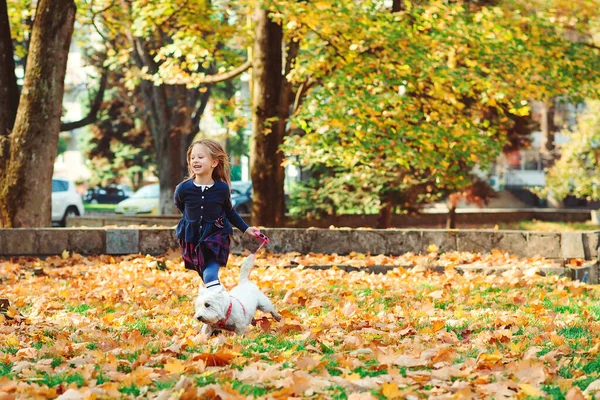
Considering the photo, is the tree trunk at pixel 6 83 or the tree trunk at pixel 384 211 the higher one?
the tree trunk at pixel 6 83

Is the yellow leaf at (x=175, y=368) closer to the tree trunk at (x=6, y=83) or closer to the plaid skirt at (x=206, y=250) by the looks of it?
the plaid skirt at (x=206, y=250)

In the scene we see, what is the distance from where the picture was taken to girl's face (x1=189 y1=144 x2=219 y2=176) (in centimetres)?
708

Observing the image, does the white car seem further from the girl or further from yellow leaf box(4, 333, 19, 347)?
yellow leaf box(4, 333, 19, 347)

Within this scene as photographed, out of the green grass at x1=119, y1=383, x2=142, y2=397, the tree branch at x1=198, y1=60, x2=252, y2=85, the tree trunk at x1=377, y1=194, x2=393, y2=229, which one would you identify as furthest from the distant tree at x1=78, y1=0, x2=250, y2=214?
the green grass at x1=119, y1=383, x2=142, y2=397

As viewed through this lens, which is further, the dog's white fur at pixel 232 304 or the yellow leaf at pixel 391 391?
the dog's white fur at pixel 232 304

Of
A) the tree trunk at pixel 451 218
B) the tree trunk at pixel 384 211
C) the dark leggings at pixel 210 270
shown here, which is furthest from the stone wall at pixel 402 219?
the dark leggings at pixel 210 270

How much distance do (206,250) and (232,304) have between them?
36.5 inches

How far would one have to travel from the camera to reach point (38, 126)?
14.5 m

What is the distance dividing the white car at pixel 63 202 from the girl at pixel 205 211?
2047 centimetres

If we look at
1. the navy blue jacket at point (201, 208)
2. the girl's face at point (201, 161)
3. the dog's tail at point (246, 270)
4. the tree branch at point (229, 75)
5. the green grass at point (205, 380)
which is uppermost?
the tree branch at point (229, 75)

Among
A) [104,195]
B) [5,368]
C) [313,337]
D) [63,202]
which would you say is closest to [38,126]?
[313,337]

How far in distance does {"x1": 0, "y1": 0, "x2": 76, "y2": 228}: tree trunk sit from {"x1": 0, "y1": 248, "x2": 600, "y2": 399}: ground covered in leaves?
9.40 ft

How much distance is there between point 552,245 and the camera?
40.3 feet

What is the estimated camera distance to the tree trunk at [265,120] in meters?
17.0
